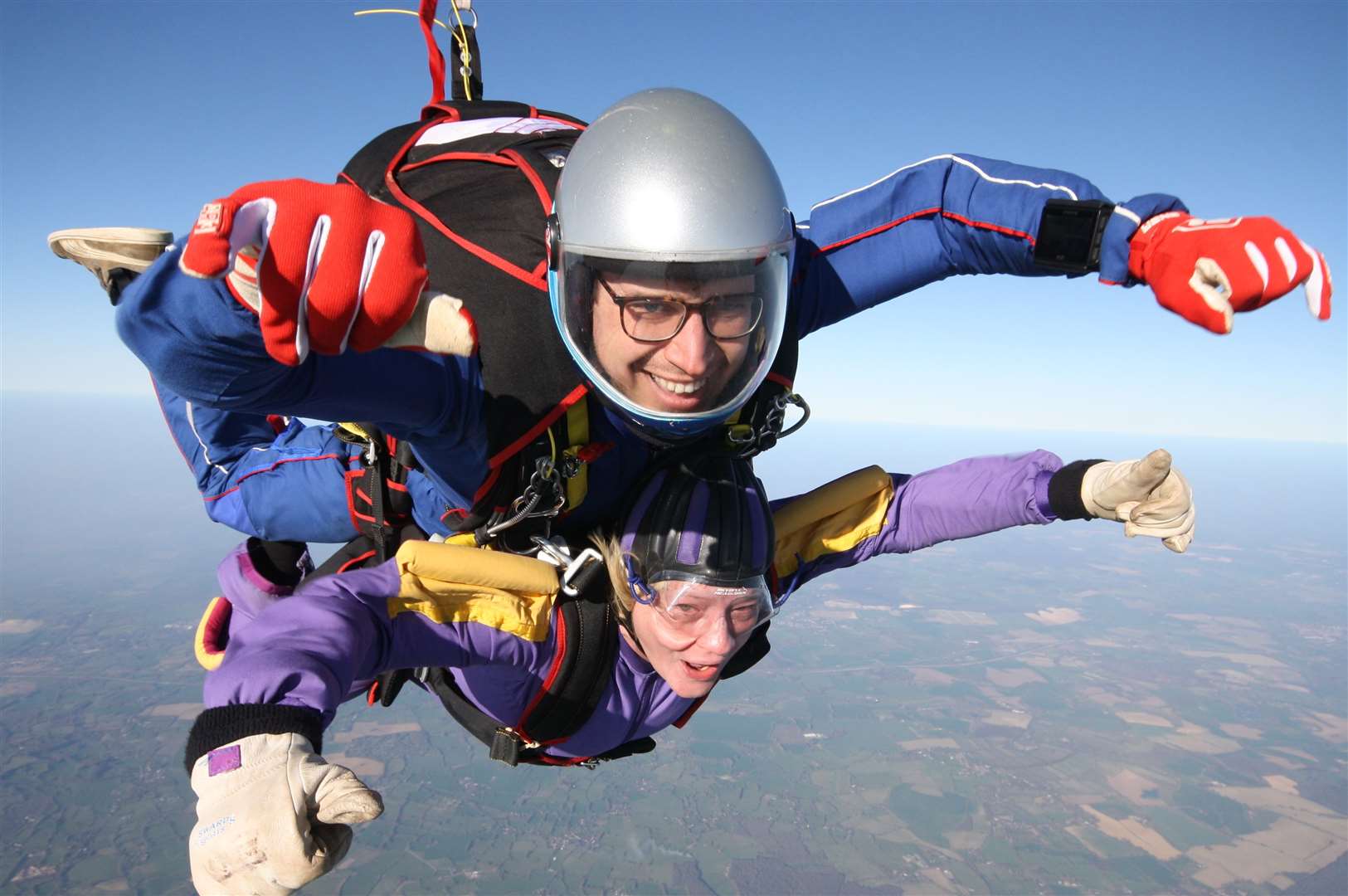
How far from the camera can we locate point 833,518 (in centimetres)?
273

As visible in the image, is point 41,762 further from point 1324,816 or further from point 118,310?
point 1324,816

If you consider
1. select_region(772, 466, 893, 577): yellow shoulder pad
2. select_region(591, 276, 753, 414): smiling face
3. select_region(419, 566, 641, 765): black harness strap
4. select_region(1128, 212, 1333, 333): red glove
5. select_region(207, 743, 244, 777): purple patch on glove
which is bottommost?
select_region(419, 566, 641, 765): black harness strap

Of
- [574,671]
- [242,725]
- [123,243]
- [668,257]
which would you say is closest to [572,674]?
[574,671]

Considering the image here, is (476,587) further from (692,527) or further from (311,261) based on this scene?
(311,261)

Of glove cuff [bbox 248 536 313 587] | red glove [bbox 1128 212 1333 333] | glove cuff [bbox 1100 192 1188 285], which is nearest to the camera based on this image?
red glove [bbox 1128 212 1333 333]

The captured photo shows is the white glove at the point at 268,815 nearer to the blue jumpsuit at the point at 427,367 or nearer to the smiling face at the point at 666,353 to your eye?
the blue jumpsuit at the point at 427,367

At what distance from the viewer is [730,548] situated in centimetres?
226

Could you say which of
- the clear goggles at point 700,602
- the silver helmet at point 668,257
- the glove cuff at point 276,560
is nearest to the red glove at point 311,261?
the silver helmet at point 668,257

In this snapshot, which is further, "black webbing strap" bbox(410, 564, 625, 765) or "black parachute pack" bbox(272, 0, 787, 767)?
"black webbing strap" bbox(410, 564, 625, 765)

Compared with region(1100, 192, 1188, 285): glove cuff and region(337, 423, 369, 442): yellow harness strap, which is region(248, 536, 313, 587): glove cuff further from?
region(1100, 192, 1188, 285): glove cuff

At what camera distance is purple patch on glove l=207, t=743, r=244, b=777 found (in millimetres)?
1248

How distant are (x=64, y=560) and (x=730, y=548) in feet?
430

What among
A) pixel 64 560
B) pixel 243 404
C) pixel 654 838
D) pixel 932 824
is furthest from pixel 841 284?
pixel 64 560

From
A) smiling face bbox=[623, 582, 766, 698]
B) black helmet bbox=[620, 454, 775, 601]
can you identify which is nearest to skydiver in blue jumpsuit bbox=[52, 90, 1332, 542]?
black helmet bbox=[620, 454, 775, 601]
